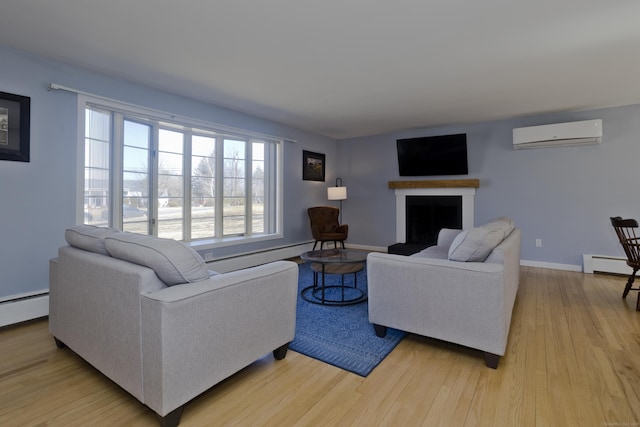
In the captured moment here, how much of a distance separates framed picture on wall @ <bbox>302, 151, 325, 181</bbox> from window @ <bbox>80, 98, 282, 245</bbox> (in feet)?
2.03

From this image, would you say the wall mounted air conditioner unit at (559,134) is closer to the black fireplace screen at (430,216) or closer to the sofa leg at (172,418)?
the black fireplace screen at (430,216)

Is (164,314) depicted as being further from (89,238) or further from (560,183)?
(560,183)

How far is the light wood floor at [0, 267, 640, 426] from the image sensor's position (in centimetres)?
146

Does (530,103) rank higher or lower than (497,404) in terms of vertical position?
higher

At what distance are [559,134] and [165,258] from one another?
15.8 feet

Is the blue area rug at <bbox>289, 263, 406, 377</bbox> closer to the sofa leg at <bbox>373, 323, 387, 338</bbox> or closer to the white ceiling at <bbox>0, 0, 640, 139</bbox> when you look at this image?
the sofa leg at <bbox>373, 323, 387, 338</bbox>

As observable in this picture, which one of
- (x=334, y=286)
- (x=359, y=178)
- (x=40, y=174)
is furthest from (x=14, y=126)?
(x=359, y=178)

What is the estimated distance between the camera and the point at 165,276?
1.46 meters

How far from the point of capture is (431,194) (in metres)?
5.36

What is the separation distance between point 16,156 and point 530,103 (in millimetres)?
5314

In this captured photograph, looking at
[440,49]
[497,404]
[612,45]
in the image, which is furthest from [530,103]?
[497,404]

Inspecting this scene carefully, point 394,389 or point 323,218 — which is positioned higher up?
point 323,218

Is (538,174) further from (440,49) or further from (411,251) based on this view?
(440,49)

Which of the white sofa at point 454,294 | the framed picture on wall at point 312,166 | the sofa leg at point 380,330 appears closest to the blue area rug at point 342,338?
the sofa leg at point 380,330
